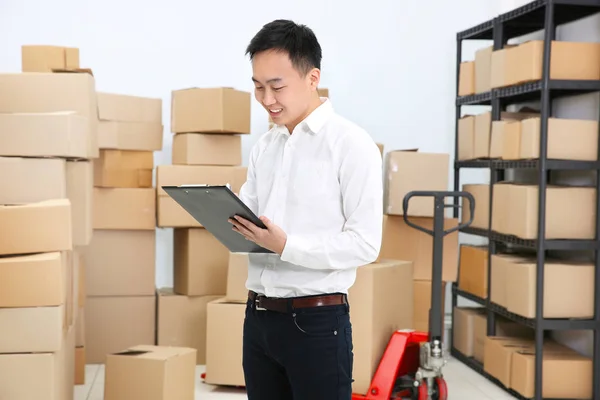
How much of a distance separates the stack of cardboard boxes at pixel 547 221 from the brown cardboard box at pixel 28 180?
6.82 ft

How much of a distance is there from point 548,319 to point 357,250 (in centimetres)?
234

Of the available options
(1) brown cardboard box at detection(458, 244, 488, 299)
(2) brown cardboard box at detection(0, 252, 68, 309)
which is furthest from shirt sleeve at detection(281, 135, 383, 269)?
(1) brown cardboard box at detection(458, 244, 488, 299)

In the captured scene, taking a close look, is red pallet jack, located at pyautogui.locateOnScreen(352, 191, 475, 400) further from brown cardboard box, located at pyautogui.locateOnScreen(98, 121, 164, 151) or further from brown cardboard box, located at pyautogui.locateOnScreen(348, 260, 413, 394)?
brown cardboard box, located at pyautogui.locateOnScreen(98, 121, 164, 151)

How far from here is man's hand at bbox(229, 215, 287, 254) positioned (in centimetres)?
164

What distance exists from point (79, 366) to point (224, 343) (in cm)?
75

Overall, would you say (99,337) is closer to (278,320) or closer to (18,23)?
(18,23)

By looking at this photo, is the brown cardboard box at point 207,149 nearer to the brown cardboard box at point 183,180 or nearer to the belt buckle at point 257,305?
the brown cardboard box at point 183,180

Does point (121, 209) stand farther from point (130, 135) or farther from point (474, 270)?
point (474, 270)

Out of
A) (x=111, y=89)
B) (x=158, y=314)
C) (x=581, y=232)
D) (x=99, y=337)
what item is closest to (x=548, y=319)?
(x=581, y=232)

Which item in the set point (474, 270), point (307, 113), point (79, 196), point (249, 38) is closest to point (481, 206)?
point (474, 270)

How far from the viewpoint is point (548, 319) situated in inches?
146

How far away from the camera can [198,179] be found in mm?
4387

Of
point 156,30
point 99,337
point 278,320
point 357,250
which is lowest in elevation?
point 99,337

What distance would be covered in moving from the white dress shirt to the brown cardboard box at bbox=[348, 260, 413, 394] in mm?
2010
